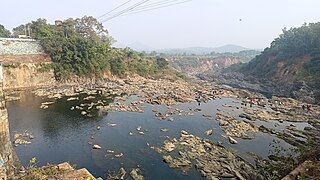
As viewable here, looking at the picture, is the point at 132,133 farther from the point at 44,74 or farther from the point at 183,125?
the point at 44,74

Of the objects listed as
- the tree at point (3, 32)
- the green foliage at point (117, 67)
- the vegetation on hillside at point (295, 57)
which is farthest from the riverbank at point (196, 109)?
the tree at point (3, 32)

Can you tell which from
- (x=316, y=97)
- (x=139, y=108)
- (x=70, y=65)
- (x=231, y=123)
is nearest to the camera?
(x=231, y=123)

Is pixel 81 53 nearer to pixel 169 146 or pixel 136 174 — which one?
pixel 169 146

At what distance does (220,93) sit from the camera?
55094 millimetres

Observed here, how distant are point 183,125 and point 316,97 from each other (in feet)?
90.6

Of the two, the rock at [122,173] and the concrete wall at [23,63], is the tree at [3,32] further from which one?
the rock at [122,173]

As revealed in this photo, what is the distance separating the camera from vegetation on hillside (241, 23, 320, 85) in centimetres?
5959

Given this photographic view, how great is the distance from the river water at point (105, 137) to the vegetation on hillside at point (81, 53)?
617 inches

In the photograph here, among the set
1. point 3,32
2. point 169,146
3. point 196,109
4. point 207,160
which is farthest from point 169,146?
point 3,32

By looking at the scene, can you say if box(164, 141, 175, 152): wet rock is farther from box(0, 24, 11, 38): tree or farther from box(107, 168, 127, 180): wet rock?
box(0, 24, 11, 38): tree

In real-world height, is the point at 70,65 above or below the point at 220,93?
above

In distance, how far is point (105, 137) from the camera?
28844 millimetres

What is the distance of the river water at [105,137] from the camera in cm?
2285

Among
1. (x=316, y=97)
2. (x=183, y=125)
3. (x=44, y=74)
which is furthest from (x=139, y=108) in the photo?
(x=316, y=97)
